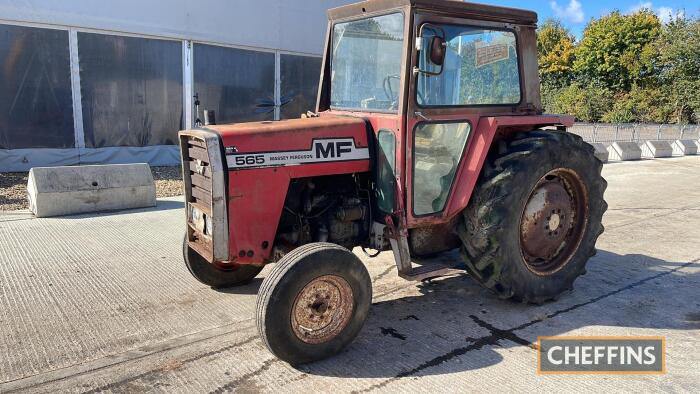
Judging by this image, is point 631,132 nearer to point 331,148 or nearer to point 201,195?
point 331,148

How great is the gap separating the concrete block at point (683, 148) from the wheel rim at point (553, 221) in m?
16.7

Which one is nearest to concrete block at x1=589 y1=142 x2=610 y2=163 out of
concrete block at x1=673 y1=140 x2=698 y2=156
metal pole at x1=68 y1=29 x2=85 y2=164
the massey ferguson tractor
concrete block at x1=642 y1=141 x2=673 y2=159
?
concrete block at x1=642 y1=141 x2=673 y2=159

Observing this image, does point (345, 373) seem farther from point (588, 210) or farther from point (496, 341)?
point (588, 210)

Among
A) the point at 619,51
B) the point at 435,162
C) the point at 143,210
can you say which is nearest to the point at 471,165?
the point at 435,162

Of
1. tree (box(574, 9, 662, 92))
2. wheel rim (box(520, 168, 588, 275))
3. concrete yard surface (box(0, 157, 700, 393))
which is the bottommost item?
concrete yard surface (box(0, 157, 700, 393))

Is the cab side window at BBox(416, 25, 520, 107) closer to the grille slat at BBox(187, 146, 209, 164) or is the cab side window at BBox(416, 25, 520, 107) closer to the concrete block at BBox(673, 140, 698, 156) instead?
the grille slat at BBox(187, 146, 209, 164)

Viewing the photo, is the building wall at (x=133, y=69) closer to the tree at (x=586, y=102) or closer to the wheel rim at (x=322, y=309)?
the wheel rim at (x=322, y=309)

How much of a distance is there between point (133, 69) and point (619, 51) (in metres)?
34.9

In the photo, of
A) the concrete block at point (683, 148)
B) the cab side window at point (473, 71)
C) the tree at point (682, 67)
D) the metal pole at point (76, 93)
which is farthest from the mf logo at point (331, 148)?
the tree at point (682, 67)

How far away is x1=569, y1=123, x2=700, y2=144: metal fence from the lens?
57.5ft

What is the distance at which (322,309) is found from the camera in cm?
317

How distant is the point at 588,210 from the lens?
4.41 m

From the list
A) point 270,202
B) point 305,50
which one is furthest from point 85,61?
point 270,202

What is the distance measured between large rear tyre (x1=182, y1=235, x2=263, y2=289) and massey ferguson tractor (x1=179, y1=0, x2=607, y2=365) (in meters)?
0.01
